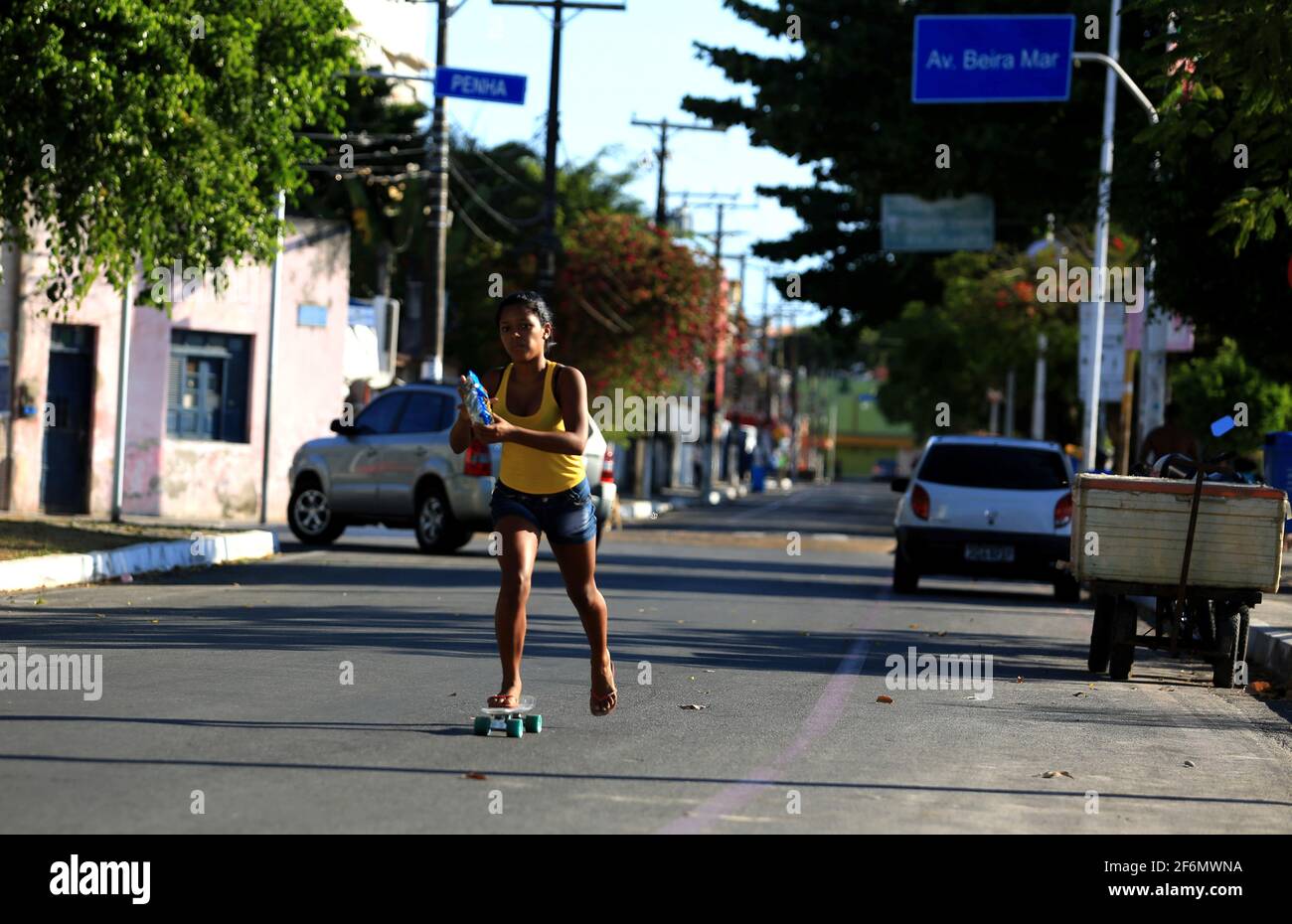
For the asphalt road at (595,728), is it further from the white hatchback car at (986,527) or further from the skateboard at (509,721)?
the white hatchback car at (986,527)

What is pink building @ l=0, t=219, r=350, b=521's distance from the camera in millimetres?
27891

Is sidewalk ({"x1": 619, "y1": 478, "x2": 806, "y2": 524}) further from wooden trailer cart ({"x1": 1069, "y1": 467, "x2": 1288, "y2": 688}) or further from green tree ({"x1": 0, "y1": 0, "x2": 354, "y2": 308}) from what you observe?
wooden trailer cart ({"x1": 1069, "y1": 467, "x2": 1288, "y2": 688})

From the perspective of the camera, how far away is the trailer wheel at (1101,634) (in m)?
13.9

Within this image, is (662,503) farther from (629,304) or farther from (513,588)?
(513,588)

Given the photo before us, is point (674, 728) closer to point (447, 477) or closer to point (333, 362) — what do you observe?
point (447, 477)

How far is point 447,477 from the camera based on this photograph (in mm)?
23219

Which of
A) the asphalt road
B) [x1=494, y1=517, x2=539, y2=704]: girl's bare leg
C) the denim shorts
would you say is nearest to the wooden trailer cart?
the asphalt road

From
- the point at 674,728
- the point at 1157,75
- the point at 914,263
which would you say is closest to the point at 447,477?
the point at 1157,75

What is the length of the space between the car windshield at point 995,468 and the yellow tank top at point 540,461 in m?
13.3

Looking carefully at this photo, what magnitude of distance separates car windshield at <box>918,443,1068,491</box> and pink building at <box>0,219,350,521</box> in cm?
936

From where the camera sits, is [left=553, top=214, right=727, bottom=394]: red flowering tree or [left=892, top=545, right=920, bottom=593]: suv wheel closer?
[left=892, top=545, right=920, bottom=593]: suv wheel

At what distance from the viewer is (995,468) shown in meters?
22.5

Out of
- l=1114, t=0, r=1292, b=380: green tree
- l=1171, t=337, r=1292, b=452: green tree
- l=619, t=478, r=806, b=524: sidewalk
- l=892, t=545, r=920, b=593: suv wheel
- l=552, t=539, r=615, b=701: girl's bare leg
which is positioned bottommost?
l=619, t=478, r=806, b=524: sidewalk
